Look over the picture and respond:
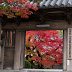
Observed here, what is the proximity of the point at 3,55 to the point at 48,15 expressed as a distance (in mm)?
4106

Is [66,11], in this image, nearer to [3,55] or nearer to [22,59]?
[22,59]

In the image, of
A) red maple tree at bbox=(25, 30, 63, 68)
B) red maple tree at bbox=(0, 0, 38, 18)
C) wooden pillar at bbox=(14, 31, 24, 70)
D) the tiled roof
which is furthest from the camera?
red maple tree at bbox=(25, 30, 63, 68)

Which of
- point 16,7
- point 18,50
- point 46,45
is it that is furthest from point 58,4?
point 46,45

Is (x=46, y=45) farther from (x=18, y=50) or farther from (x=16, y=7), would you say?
(x=16, y=7)

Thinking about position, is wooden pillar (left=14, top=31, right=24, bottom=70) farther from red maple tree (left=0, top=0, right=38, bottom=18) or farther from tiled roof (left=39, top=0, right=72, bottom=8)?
tiled roof (left=39, top=0, right=72, bottom=8)

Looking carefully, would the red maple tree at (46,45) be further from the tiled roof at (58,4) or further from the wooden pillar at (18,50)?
the tiled roof at (58,4)

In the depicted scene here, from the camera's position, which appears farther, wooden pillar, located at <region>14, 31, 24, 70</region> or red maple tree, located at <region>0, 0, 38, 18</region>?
wooden pillar, located at <region>14, 31, 24, 70</region>

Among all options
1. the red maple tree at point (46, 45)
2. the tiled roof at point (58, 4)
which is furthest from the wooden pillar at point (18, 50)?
the red maple tree at point (46, 45)

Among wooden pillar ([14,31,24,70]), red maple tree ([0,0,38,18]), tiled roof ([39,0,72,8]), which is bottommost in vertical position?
wooden pillar ([14,31,24,70])

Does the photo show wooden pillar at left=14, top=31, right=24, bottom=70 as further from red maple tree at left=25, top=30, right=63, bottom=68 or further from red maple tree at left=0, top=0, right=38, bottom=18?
red maple tree at left=25, top=30, right=63, bottom=68

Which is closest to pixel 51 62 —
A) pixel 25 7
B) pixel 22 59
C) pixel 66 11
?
pixel 22 59

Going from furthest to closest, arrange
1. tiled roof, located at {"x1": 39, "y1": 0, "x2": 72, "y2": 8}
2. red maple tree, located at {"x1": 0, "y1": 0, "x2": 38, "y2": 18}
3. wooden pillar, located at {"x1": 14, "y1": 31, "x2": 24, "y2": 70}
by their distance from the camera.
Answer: wooden pillar, located at {"x1": 14, "y1": 31, "x2": 24, "y2": 70} < tiled roof, located at {"x1": 39, "y1": 0, "x2": 72, "y2": 8} < red maple tree, located at {"x1": 0, "y1": 0, "x2": 38, "y2": 18}

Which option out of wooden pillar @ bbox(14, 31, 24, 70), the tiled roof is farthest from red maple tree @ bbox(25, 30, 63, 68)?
the tiled roof

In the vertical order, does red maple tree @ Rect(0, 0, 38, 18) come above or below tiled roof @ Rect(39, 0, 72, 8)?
below
